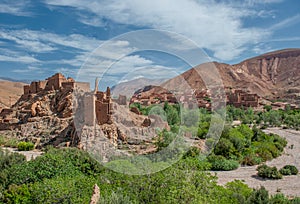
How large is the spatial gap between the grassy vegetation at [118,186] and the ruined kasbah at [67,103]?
507 cm

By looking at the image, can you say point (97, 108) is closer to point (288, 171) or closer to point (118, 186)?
point (118, 186)

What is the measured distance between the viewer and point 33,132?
60.8 feet

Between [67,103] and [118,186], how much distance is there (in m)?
12.8

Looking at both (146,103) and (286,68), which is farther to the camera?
(286,68)

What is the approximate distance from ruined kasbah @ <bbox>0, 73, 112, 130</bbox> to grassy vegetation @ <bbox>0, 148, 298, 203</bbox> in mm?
5071

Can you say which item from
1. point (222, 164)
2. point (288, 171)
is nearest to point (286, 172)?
point (288, 171)

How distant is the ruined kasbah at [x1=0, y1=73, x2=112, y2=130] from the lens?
47.9 feet

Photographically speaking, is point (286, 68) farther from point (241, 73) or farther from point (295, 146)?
point (295, 146)

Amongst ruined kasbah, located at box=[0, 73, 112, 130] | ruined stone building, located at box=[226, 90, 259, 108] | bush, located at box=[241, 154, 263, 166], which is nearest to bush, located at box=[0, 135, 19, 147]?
ruined kasbah, located at box=[0, 73, 112, 130]

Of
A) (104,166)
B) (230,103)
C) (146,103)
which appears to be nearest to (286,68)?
(230,103)

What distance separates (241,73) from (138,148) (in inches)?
3117

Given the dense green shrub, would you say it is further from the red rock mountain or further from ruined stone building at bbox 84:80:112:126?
the red rock mountain

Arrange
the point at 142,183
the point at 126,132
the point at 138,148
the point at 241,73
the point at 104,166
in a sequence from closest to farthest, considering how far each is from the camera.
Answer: the point at 142,183 < the point at 104,166 < the point at 138,148 < the point at 126,132 < the point at 241,73

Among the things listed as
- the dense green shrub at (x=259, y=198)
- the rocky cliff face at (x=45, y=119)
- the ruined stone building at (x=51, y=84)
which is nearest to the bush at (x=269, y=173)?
the dense green shrub at (x=259, y=198)
